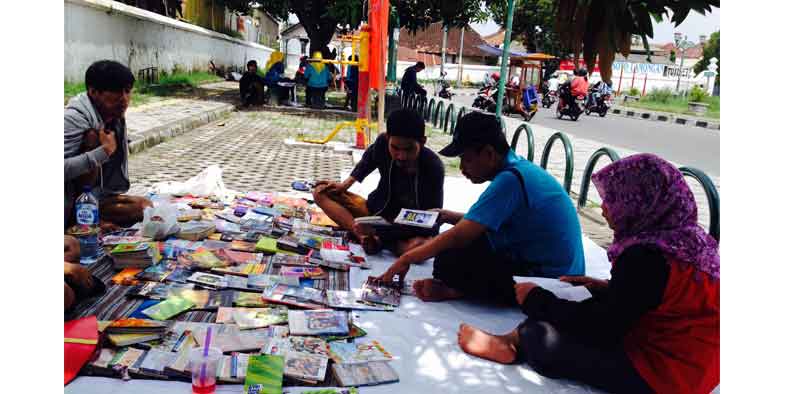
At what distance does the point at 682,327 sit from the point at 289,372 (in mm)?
1440

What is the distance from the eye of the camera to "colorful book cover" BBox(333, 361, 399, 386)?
236cm

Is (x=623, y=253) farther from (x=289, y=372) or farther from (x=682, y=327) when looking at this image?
(x=289, y=372)

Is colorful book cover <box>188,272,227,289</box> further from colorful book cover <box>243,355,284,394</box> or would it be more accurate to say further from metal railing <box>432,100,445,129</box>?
metal railing <box>432,100,445,129</box>

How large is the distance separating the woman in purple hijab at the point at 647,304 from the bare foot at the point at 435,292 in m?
0.87

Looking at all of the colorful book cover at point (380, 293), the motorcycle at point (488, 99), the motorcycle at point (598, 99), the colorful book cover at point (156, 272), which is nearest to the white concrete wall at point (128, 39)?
the colorful book cover at point (156, 272)

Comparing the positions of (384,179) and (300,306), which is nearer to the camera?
(300,306)

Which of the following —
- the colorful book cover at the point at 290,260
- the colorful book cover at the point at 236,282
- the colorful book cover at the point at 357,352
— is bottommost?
the colorful book cover at the point at 357,352

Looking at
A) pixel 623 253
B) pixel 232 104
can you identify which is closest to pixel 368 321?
pixel 623 253

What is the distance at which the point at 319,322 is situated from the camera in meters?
2.80

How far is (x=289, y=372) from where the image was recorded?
2.33 metres

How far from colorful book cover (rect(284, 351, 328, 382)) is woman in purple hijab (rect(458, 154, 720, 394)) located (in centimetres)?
91

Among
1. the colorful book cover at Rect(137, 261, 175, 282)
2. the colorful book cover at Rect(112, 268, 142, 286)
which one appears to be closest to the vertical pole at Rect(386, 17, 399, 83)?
the colorful book cover at Rect(137, 261, 175, 282)

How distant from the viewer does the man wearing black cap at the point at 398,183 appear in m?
3.67

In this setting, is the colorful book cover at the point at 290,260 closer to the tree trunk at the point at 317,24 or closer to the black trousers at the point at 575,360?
the black trousers at the point at 575,360
